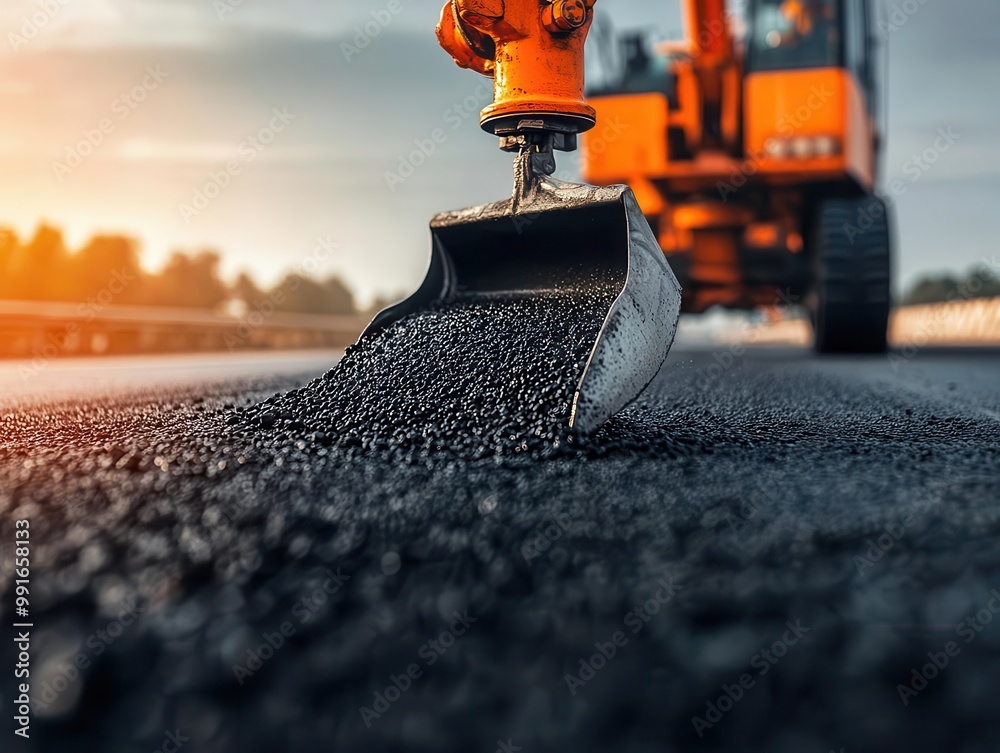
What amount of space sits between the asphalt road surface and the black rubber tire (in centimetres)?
500

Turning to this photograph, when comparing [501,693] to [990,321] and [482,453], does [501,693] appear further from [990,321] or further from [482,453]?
[990,321]

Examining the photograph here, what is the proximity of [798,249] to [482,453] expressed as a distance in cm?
658

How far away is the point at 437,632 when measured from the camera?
3.12 ft

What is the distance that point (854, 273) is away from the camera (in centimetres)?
600

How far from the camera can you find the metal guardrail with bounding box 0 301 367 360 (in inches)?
314
